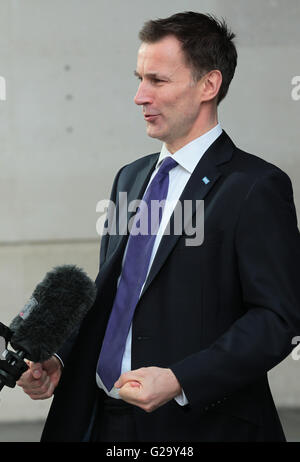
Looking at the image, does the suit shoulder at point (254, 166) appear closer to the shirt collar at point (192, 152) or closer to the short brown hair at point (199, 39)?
the shirt collar at point (192, 152)

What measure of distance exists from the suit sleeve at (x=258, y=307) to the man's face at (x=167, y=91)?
0.93 feet

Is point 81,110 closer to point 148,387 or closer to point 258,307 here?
point 258,307

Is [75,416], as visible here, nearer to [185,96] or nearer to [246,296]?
[246,296]

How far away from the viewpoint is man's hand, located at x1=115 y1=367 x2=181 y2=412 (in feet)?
5.89

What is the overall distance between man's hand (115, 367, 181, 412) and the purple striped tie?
0.24 m

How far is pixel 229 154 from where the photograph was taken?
2.17m

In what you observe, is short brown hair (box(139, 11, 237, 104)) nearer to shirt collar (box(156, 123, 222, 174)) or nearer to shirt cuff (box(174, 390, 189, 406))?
shirt collar (box(156, 123, 222, 174))

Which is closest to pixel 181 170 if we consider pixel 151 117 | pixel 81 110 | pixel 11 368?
pixel 151 117

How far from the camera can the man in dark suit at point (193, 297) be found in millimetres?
1925

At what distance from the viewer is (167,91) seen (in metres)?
2.13

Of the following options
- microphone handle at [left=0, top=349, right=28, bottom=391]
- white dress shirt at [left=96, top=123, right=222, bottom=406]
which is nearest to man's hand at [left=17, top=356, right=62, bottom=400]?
white dress shirt at [left=96, top=123, right=222, bottom=406]

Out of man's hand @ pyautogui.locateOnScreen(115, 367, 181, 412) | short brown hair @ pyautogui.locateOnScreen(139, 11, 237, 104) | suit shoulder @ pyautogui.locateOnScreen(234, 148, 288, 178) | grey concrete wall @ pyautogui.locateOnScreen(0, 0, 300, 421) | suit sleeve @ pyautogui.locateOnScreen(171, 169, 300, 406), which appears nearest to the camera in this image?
man's hand @ pyautogui.locateOnScreen(115, 367, 181, 412)

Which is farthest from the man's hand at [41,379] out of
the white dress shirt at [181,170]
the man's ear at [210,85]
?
the man's ear at [210,85]

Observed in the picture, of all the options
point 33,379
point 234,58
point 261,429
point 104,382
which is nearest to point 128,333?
point 104,382
